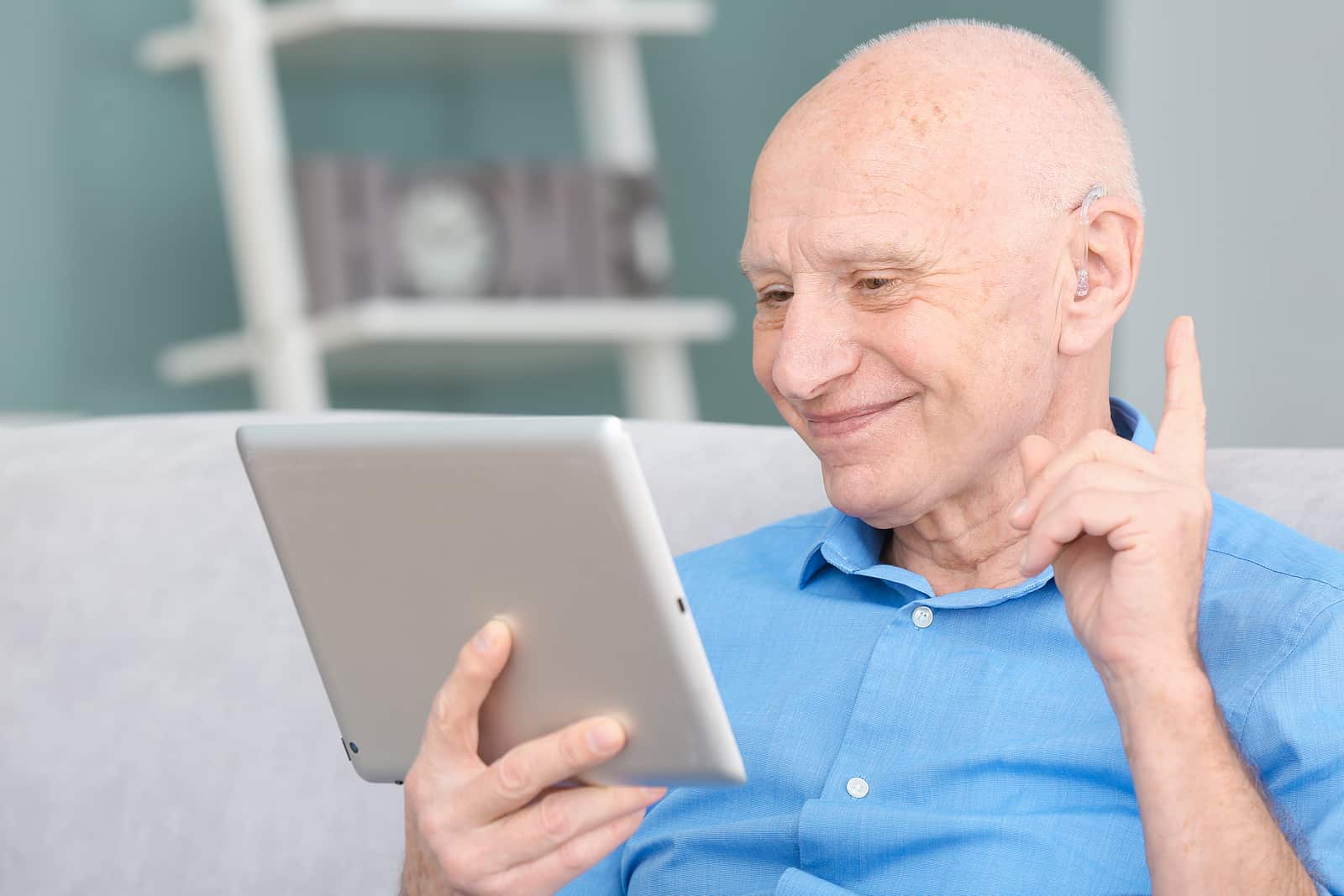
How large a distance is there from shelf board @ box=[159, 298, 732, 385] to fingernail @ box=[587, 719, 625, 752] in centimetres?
199

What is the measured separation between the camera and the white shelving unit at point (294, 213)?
2.82 meters

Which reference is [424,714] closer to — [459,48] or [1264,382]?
[1264,382]

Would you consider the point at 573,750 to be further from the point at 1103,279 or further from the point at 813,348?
the point at 1103,279

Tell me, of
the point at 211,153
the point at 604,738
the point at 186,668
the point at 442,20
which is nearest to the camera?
the point at 604,738

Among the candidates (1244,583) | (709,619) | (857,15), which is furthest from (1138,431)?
(857,15)

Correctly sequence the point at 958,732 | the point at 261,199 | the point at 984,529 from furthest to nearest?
the point at 261,199
the point at 984,529
the point at 958,732

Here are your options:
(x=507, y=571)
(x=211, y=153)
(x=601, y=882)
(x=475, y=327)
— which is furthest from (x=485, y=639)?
(x=211, y=153)

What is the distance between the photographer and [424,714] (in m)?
1.00

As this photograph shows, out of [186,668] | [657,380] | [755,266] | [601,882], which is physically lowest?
[657,380]

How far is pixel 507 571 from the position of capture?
886 millimetres

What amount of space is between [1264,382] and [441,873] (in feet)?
6.29

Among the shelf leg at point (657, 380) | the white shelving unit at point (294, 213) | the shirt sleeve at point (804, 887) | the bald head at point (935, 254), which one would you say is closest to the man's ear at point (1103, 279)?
the bald head at point (935, 254)

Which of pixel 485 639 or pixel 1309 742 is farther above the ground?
pixel 485 639

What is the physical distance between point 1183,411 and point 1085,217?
0.26 meters
